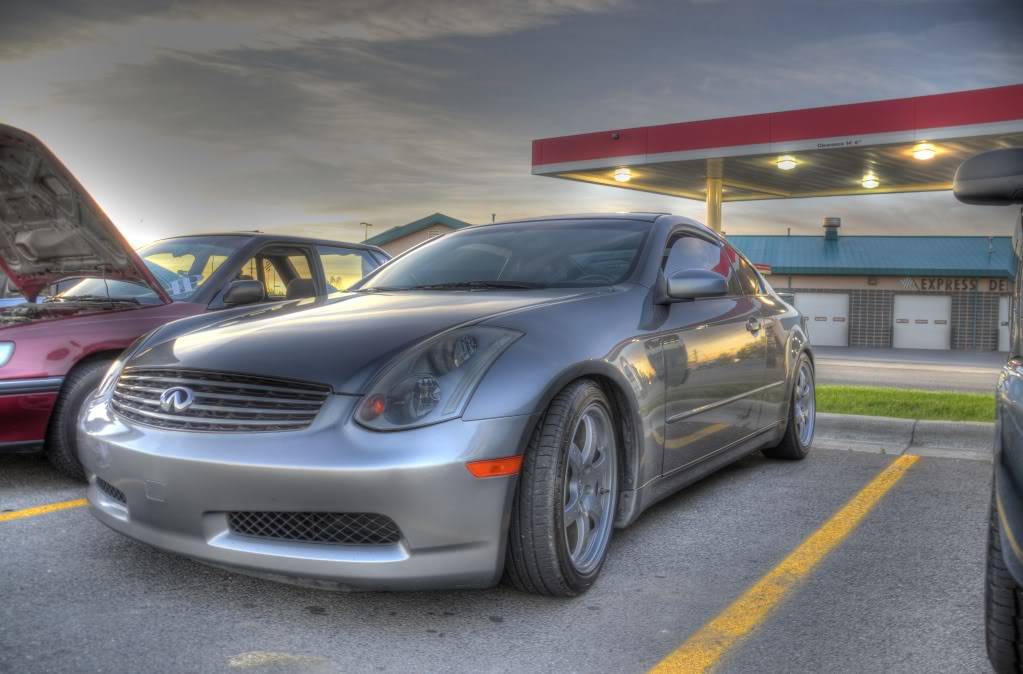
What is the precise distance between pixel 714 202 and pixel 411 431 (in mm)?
15646

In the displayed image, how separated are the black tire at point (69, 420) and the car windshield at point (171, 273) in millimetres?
735

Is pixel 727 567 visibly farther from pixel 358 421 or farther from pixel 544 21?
pixel 544 21

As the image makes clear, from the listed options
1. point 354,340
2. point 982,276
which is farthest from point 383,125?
point 982,276

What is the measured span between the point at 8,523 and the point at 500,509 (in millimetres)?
2493

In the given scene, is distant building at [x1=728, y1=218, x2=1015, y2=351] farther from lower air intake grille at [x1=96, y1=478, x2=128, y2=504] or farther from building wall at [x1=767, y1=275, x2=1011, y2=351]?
lower air intake grille at [x1=96, y1=478, x2=128, y2=504]

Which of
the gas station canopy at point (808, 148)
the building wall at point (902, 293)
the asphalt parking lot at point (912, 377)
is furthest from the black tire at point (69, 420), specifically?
the building wall at point (902, 293)

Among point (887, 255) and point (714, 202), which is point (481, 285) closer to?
point (714, 202)

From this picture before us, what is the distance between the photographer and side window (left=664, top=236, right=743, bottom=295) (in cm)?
431

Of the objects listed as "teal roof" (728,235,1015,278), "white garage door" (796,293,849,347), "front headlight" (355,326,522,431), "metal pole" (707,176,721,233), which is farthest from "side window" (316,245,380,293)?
"white garage door" (796,293,849,347)

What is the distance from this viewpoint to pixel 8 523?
13.0ft

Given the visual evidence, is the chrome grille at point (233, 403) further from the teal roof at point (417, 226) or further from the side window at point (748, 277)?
the teal roof at point (417, 226)

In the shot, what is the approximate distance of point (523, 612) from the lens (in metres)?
3.01

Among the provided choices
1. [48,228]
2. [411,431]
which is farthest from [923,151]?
[411,431]

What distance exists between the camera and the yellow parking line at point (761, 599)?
8.74 ft
